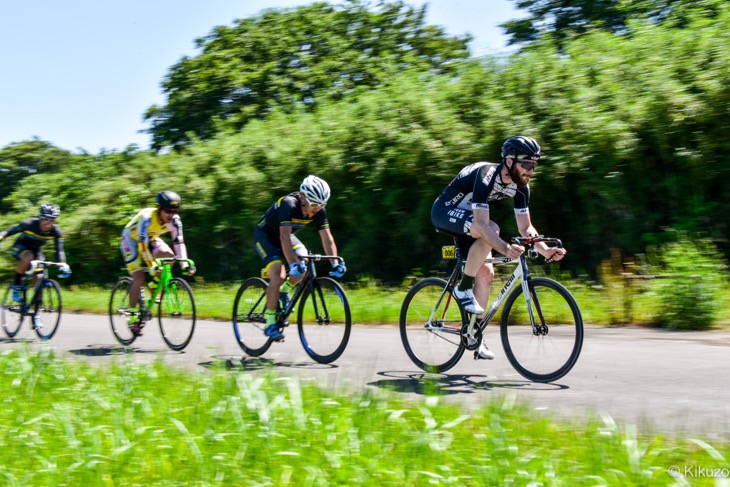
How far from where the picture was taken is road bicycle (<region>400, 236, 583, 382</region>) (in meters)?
7.14

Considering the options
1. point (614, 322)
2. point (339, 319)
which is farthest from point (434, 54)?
point (339, 319)

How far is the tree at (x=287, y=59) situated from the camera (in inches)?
1355

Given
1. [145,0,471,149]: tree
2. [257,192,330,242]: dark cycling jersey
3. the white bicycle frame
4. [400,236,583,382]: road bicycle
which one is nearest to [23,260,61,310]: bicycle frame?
[257,192,330,242]: dark cycling jersey

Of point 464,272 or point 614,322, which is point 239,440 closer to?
point 464,272

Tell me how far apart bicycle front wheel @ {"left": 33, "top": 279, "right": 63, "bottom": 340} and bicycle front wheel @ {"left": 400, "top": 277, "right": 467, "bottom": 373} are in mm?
6948

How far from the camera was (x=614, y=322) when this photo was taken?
445 inches

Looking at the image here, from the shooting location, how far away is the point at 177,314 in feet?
36.2

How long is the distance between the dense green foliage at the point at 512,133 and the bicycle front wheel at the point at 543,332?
7031 millimetres

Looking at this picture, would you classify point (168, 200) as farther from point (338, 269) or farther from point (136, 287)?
point (338, 269)

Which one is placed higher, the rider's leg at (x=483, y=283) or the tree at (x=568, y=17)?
the tree at (x=568, y=17)

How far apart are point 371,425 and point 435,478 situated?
1.01 metres

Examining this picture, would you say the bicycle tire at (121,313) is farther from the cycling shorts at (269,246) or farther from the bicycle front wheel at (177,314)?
the cycling shorts at (269,246)

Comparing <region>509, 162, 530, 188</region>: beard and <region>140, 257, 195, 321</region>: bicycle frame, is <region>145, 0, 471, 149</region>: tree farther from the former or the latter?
<region>509, 162, 530, 188</region>: beard

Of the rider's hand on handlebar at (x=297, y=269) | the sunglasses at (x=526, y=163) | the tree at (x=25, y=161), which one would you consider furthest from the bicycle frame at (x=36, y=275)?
the tree at (x=25, y=161)
